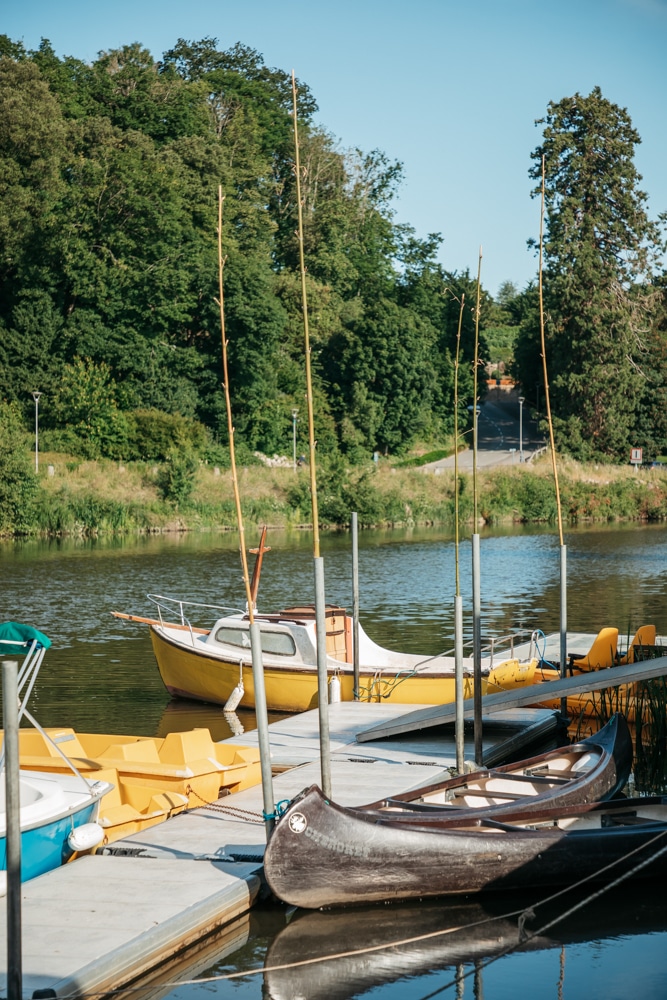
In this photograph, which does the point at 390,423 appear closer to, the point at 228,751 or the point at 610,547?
the point at 610,547

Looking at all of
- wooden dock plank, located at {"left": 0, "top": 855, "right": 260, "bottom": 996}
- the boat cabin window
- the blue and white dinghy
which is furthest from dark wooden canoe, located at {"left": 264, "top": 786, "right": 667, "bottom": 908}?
the boat cabin window

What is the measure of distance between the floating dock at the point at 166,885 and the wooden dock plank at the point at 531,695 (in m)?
0.33

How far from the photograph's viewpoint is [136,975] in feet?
28.0

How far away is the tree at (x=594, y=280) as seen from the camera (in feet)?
264

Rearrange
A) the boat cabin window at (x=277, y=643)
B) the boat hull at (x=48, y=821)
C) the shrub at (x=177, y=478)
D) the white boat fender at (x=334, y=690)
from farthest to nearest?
the shrub at (x=177, y=478), the boat cabin window at (x=277, y=643), the white boat fender at (x=334, y=690), the boat hull at (x=48, y=821)

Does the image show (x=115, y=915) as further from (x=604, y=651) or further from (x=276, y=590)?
(x=276, y=590)

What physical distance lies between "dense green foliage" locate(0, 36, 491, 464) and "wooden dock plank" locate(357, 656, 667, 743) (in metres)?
58.5

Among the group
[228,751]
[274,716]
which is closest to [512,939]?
[228,751]

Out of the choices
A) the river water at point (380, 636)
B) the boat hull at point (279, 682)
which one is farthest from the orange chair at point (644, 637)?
the river water at point (380, 636)

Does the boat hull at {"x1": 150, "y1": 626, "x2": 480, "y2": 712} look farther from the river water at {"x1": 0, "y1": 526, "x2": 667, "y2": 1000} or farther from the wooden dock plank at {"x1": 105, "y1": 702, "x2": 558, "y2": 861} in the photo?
the wooden dock plank at {"x1": 105, "y1": 702, "x2": 558, "y2": 861}

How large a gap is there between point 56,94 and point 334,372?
28.6 metres

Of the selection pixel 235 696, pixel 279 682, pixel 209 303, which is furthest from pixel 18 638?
pixel 209 303

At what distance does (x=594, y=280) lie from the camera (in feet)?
264

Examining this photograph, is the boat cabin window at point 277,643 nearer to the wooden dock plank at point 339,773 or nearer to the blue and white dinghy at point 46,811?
the wooden dock plank at point 339,773
